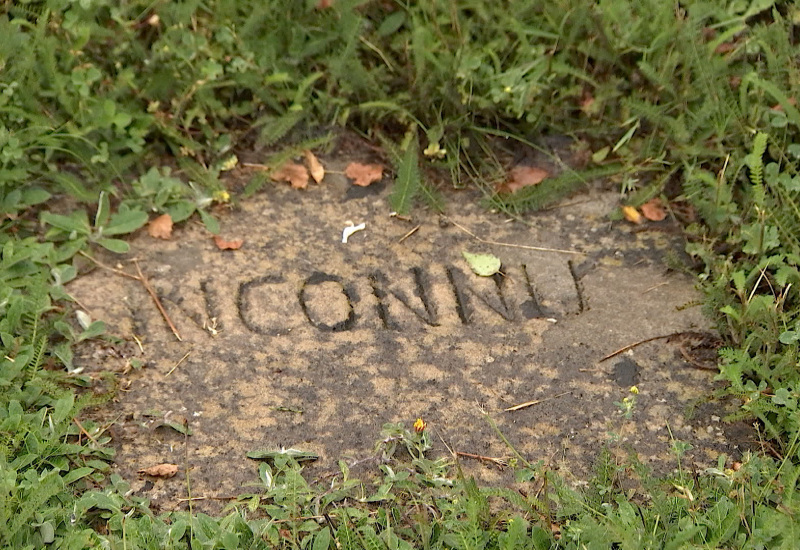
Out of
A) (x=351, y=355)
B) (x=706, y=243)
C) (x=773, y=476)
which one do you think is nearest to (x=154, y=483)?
(x=351, y=355)

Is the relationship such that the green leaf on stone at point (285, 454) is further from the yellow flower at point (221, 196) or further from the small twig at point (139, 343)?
the yellow flower at point (221, 196)

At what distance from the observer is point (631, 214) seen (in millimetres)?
3102

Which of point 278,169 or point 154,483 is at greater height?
point 278,169

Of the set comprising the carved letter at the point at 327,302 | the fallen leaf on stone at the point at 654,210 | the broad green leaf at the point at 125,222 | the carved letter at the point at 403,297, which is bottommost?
the carved letter at the point at 327,302

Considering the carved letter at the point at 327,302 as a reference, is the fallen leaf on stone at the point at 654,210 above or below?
above

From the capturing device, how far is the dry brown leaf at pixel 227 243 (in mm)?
2984

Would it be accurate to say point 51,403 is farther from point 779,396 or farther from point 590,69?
point 590,69

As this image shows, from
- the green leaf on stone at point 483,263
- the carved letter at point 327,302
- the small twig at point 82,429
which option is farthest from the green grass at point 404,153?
the carved letter at point 327,302

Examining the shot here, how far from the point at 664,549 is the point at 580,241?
1251mm

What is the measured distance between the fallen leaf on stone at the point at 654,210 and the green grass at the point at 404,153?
0.06 metres

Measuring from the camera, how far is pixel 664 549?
2.05 meters

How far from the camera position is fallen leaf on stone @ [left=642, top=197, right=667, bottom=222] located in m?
3.11

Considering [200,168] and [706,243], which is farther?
[200,168]

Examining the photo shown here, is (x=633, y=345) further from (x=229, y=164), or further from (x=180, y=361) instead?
(x=229, y=164)
